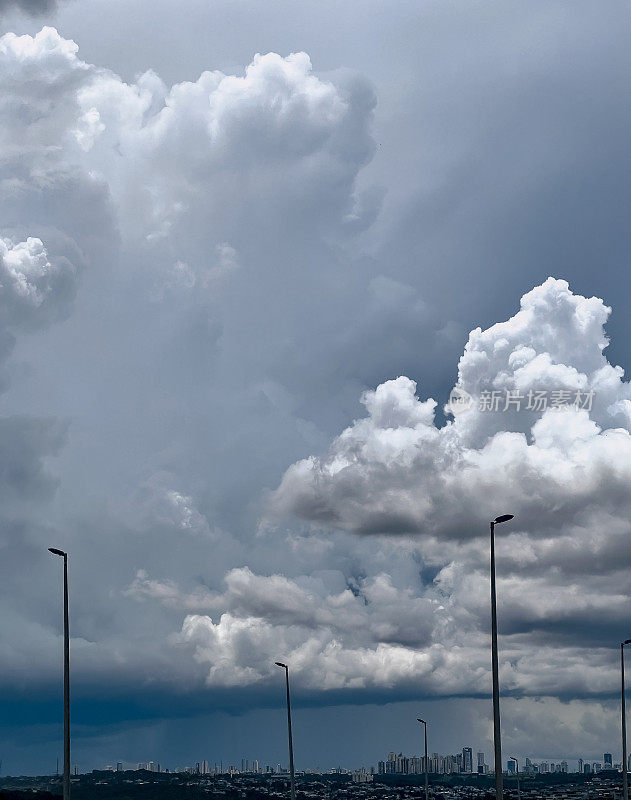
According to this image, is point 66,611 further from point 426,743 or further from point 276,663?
point 426,743

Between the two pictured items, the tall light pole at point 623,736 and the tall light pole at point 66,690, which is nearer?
the tall light pole at point 66,690

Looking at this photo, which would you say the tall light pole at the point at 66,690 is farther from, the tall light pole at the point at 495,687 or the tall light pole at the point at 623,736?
the tall light pole at the point at 623,736

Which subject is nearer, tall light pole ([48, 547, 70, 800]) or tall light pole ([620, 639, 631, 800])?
tall light pole ([48, 547, 70, 800])

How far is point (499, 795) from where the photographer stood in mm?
43312

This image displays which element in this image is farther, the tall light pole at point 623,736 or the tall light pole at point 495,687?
the tall light pole at point 623,736

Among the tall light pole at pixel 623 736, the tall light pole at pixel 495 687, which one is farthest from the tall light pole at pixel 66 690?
the tall light pole at pixel 623 736

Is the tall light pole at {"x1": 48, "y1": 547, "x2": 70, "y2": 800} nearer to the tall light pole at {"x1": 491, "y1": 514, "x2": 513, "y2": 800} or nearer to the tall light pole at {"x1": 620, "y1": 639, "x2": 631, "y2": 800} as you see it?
the tall light pole at {"x1": 491, "y1": 514, "x2": 513, "y2": 800}

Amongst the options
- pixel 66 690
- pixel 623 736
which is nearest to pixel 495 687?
pixel 66 690

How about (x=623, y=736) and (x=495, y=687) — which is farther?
(x=623, y=736)

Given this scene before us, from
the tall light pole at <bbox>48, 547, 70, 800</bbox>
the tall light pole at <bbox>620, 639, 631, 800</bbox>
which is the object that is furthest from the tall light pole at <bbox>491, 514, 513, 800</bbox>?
the tall light pole at <bbox>620, 639, 631, 800</bbox>

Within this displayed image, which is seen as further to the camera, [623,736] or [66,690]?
[623,736]

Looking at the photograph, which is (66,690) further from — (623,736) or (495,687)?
(623,736)

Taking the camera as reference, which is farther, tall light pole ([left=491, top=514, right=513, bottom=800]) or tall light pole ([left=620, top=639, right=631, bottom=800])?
tall light pole ([left=620, top=639, right=631, bottom=800])

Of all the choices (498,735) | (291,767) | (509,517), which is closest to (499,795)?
(498,735)
